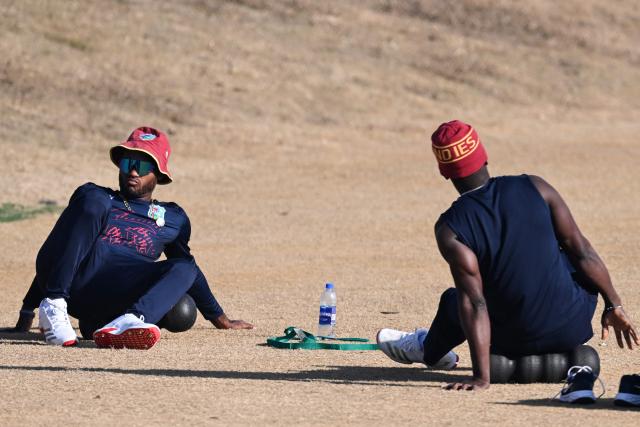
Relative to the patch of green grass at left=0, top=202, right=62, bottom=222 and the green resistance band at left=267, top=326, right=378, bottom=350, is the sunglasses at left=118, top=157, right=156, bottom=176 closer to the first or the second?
the green resistance band at left=267, top=326, right=378, bottom=350

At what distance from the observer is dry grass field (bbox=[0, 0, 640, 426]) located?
23.2 ft

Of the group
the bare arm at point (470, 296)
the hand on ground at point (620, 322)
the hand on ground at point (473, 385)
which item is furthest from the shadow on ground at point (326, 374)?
the hand on ground at point (620, 322)

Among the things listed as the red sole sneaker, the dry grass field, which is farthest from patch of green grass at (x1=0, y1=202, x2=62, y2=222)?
the red sole sneaker

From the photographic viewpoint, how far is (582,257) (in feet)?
23.4

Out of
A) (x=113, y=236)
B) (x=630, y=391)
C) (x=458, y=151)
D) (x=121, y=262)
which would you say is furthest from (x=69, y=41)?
(x=630, y=391)

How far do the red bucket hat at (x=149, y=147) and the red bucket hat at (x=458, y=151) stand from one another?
239cm

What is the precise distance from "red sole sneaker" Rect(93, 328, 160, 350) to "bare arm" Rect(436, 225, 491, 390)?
2.09 meters

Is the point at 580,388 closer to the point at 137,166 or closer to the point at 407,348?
the point at 407,348

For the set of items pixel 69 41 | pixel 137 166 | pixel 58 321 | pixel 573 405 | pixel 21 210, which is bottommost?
pixel 573 405

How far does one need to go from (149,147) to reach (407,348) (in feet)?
7.04

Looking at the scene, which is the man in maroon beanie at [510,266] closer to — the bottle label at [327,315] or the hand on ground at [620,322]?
the hand on ground at [620,322]

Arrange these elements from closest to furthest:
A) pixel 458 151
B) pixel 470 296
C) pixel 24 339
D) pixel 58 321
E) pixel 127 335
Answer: pixel 470 296
pixel 458 151
pixel 127 335
pixel 58 321
pixel 24 339

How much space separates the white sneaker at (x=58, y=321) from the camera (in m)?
8.49

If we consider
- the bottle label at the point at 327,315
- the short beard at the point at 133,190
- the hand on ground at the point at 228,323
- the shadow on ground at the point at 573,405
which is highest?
the short beard at the point at 133,190
